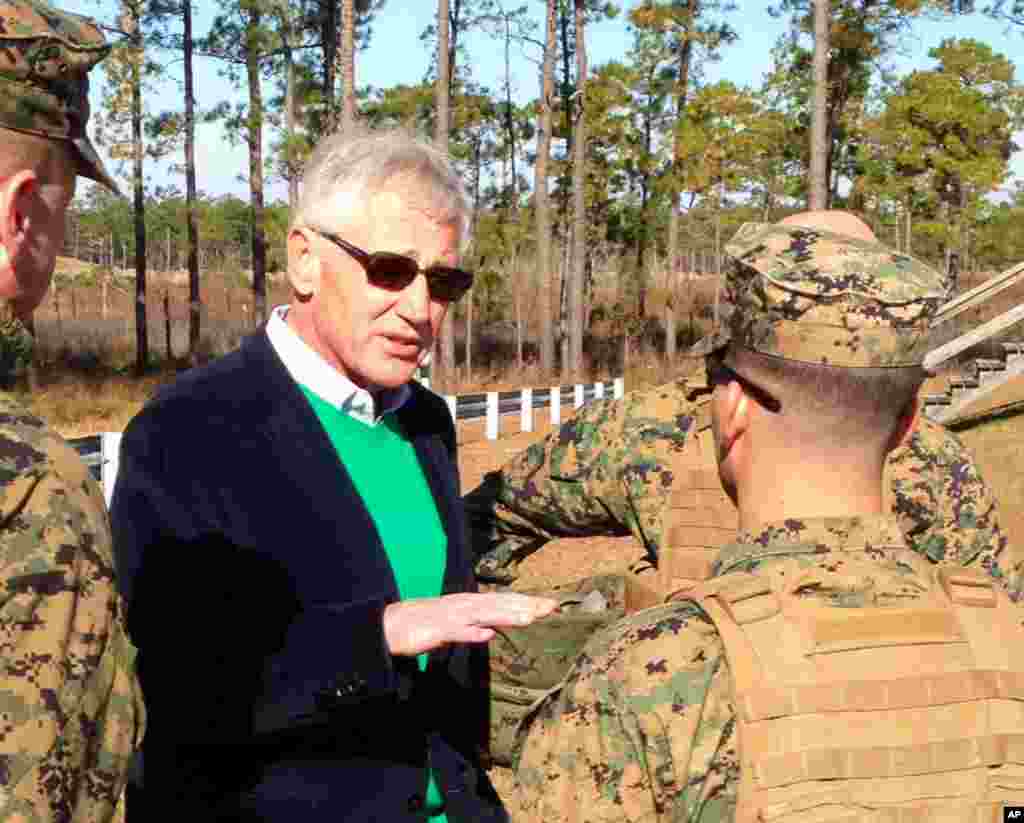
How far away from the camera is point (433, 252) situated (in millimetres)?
2727

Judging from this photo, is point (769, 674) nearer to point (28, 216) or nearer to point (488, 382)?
point (28, 216)

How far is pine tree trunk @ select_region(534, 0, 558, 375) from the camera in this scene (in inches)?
1166

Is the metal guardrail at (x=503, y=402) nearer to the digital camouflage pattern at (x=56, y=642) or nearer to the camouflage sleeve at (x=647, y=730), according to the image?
the camouflage sleeve at (x=647, y=730)

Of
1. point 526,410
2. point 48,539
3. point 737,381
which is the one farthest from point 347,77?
point 48,539

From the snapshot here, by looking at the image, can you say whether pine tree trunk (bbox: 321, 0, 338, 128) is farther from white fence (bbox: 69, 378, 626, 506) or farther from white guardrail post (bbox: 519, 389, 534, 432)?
white guardrail post (bbox: 519, 389, 534, 432)

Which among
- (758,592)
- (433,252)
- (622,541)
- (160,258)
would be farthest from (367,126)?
(160,258)

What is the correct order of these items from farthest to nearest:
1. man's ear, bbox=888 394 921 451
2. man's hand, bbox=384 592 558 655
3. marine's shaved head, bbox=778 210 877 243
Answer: marine's shaved head, bbox=778 210 877 243
man's hand, bbox=384 592 558 655
man's ear, bbox=888 394 921 451

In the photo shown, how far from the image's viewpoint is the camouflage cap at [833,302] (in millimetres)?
1852

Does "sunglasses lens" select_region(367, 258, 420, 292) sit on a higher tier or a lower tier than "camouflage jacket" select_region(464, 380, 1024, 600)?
higher

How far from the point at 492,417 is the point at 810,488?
1533cm

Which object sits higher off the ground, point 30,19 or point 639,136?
point 639,136

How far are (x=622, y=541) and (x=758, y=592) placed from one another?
9760 millimetres

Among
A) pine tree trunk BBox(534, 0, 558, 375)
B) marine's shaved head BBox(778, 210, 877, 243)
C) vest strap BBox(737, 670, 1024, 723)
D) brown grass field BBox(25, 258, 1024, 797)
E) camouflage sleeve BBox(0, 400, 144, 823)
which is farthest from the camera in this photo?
pine tree trunk BBox(534, 0, 558, 375)

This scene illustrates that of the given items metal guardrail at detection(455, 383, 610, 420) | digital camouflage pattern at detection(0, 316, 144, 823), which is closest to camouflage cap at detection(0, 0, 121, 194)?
digital camouflage pattern at detection(0, 316, 144, 823)
